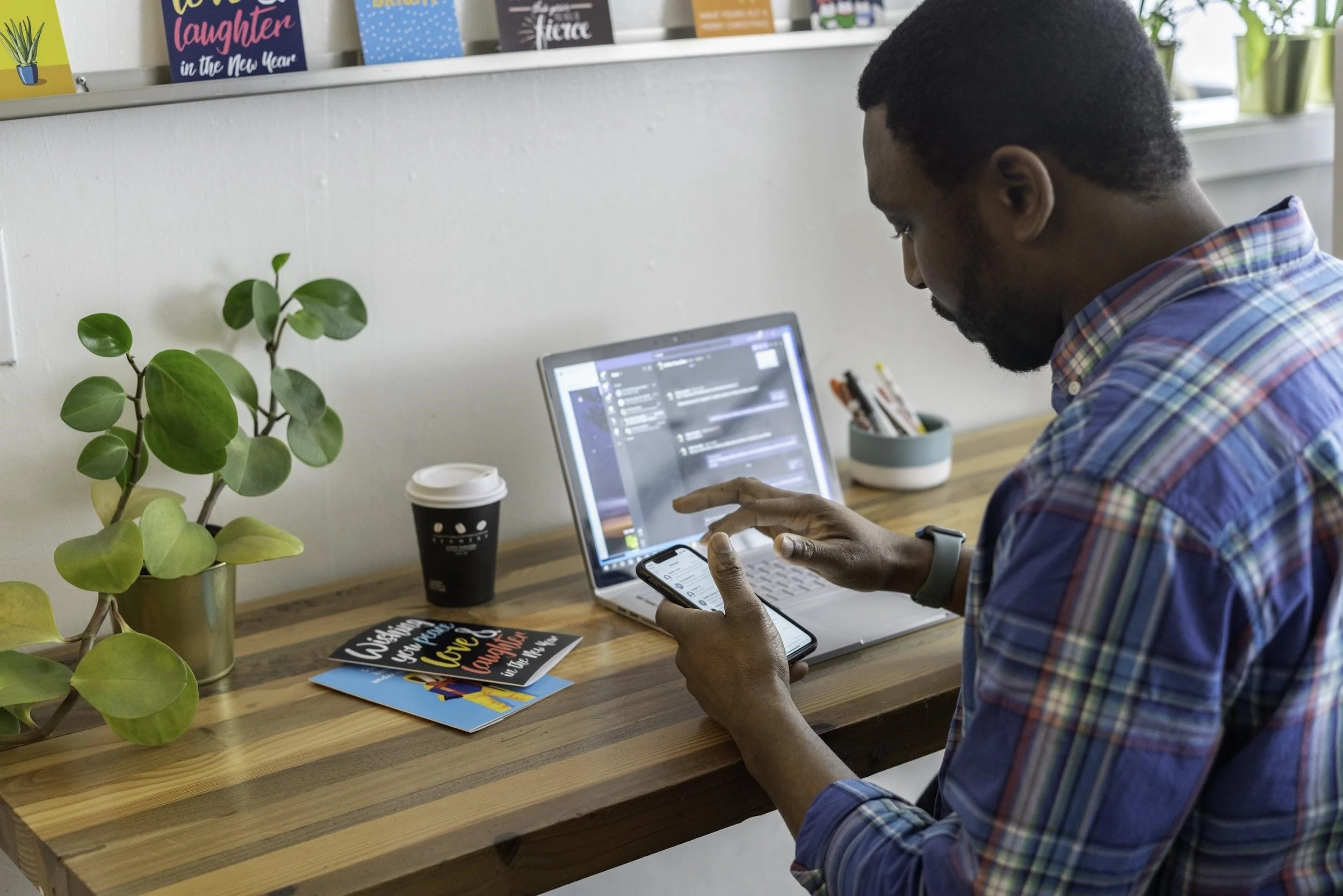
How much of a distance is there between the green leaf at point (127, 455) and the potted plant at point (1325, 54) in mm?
1723

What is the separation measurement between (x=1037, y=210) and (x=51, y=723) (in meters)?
0.86

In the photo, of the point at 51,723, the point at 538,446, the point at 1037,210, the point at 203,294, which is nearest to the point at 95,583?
the point at 51,723

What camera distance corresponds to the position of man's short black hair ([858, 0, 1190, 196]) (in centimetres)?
82

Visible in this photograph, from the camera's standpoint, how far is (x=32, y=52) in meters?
1.14

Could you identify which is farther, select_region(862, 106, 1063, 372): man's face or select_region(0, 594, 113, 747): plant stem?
select_region(0, 594, 113, 747): plant stem

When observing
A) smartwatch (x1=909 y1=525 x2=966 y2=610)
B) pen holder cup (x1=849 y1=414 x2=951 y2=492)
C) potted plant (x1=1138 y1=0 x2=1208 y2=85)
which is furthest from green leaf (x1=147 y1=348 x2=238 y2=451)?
potted plant (x1=1138 y1=0 x2=1208 y2=85)

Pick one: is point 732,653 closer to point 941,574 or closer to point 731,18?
point 941,574

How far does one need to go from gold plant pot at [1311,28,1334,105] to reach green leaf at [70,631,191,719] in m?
1.81

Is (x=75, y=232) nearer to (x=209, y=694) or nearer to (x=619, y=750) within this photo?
(x=209, y=694)

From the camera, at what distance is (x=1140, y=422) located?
70 centimetres

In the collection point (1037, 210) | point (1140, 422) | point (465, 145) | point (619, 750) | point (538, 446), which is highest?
point (465, 145)

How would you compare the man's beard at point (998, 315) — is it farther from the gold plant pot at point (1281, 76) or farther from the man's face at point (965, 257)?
the gold plant pot at point (1281, 76)

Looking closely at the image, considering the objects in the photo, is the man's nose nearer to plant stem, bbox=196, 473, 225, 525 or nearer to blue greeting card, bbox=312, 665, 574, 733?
blue greeting card, bbox=312, 665, 574, 733

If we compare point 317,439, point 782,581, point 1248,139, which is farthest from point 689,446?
point 1248,139
